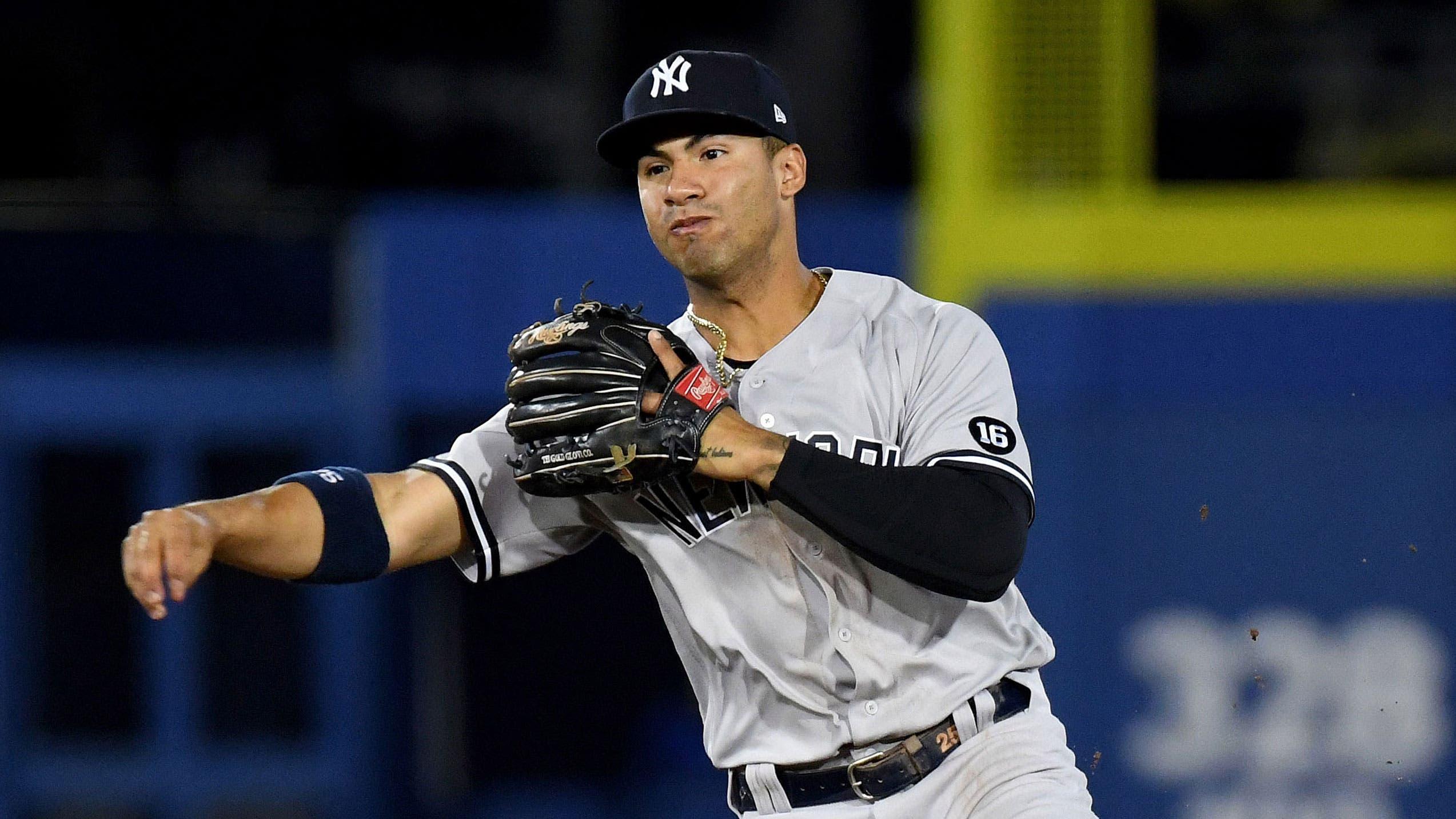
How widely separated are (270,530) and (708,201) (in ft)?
2.81

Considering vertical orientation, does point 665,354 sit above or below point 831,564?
above

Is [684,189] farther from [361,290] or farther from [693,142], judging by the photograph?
[361,290]

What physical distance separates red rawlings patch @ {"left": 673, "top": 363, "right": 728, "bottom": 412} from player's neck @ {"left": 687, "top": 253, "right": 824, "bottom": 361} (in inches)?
13.0

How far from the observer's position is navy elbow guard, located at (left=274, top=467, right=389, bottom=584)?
9.55 feet

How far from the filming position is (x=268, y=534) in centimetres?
284

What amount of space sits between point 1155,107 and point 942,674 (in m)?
7.90

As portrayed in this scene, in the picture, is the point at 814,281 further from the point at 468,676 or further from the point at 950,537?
the point at 468,676

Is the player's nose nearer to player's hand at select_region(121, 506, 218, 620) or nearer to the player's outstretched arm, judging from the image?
the player's outstretched arm

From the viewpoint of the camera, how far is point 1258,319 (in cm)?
603

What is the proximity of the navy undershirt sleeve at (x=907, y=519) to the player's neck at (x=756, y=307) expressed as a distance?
415 mm

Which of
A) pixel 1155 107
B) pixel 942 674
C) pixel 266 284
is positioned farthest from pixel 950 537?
pixel 1155 107

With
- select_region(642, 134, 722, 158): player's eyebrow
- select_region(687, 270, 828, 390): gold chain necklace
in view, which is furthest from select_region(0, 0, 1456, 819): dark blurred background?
select_region(642, 134, 722, 158): player's eyebrow

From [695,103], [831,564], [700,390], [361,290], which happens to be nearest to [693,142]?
[695,103]

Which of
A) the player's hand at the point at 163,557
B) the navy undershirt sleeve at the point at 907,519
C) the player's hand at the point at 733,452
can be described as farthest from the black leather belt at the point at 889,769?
the player's hand at the point at 163,557
